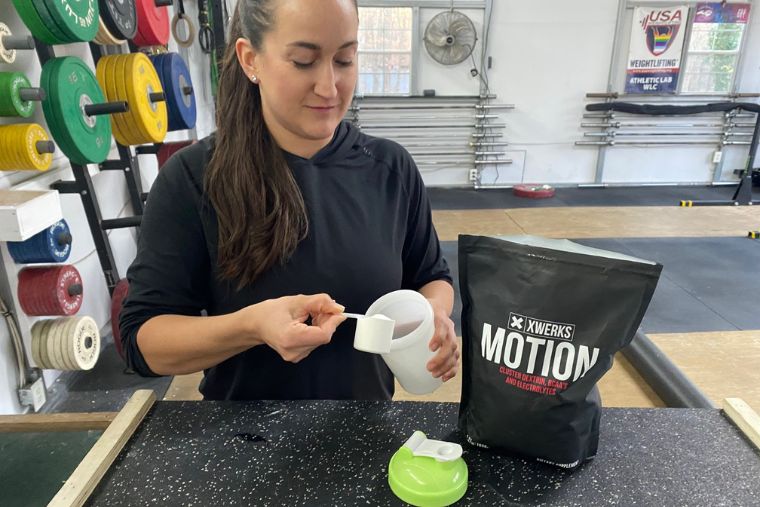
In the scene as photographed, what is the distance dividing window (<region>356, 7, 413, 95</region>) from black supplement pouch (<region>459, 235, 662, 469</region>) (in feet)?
16.6

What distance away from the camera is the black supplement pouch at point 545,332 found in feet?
2.14

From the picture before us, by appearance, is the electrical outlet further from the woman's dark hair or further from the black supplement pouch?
the black supplement pouch

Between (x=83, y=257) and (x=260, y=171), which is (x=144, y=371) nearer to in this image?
(x=260, y=171)

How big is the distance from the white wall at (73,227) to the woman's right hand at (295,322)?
152 centimetres

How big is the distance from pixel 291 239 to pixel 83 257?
191cm

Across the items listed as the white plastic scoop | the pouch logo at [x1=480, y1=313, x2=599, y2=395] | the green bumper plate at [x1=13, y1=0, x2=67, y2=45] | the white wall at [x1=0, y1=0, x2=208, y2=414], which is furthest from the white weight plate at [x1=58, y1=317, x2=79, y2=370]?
the pouch logo at [x1=480, y1=313, x2=599, y2=395]

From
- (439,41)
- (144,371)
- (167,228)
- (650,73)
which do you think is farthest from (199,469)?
(650,73)

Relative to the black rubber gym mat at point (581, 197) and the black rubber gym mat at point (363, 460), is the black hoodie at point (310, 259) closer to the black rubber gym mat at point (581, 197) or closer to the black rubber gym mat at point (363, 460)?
the black rubber gym mat at point (363, 460)

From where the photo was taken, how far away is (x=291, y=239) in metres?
0.92

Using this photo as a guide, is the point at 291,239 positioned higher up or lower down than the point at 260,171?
lower down

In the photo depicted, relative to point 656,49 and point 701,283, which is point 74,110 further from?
point 656,49

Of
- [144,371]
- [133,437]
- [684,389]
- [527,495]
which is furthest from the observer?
[684,389]

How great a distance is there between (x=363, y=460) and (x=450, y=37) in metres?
5.31

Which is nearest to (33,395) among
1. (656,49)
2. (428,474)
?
(428,474)
